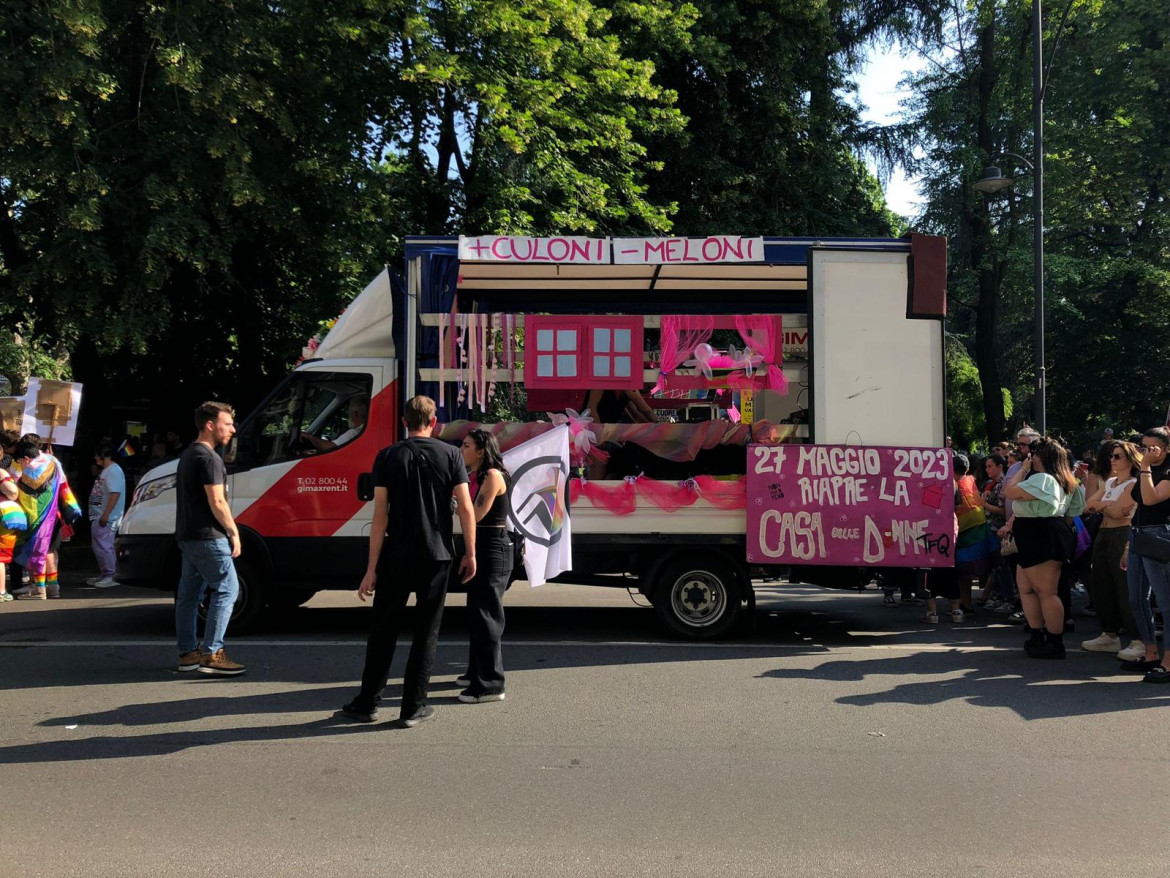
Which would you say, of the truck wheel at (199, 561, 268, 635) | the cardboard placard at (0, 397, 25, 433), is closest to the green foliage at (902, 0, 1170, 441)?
the cardboard placard at (0, 397, 25, 433)

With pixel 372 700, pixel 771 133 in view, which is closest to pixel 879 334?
pixel 372 700

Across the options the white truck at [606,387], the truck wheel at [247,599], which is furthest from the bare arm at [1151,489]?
the truck wheel at [247,599]

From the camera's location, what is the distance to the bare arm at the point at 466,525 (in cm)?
563

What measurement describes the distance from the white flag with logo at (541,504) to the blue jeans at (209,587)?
6.47ft

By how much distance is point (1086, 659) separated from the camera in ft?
25.2

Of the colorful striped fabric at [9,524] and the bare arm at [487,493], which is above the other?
the bare arm at [487,493]

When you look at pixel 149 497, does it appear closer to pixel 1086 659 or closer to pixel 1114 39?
pixel 1086 659

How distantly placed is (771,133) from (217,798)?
666 inches

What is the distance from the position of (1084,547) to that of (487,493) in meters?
6.58

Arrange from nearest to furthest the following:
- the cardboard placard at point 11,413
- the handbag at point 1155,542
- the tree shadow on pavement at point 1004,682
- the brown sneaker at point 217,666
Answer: the tree shadow on pavement at point 1004,682
the brown sneaker at point 217,666
the handbag at point 1155,542
the cardboard placard at point 11,413

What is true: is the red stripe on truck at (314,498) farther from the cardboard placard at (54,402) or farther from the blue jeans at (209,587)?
the cardboard placard at (54,402)

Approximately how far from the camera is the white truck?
785cm

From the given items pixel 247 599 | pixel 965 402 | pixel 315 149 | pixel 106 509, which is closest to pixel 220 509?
pixel 247 599

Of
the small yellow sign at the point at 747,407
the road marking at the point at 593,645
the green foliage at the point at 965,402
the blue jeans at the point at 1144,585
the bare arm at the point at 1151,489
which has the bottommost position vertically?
the road marking at the point at 593,645
